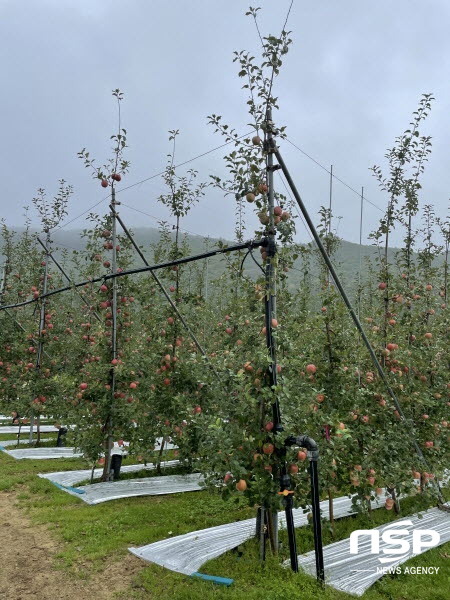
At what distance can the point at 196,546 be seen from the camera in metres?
5.07

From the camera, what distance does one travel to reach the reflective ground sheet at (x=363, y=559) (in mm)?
4328

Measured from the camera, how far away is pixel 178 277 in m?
8.26

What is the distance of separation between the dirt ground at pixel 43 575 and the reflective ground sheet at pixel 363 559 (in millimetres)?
1862

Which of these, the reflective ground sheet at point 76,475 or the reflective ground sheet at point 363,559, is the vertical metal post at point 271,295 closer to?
the reflective ground sheet at point 363,559

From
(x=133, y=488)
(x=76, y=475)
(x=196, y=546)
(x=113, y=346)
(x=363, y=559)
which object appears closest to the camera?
(x=363, y=559)

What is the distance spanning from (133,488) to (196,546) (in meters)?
2.80

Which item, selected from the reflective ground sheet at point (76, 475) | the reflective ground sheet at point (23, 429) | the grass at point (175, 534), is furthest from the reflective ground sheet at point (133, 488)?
the reflective ground sheet at point (23, 429)

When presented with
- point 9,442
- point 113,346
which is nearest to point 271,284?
point 113,346

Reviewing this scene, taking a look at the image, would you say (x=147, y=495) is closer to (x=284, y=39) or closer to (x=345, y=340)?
(x=345, y=340)

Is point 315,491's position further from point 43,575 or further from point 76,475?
point 76,475

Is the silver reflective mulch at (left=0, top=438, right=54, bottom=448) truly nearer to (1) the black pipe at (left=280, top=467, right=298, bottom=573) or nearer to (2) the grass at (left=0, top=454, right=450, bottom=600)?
(2) the grass at (left=0, top=454, right=450, bottom=600)

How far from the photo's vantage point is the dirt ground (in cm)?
431

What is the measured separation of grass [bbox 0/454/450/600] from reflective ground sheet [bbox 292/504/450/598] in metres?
0.11

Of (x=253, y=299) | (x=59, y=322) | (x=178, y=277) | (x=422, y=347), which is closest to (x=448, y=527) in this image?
(x=422, y=347)
